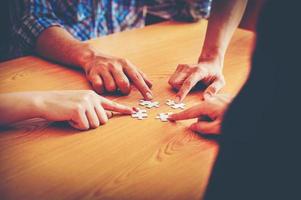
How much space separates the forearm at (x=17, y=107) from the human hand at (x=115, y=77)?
0.32 m

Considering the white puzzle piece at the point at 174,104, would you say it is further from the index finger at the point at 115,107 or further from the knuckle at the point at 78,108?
the knuckle at the point at 78,108

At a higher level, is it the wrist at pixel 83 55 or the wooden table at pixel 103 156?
the wrist at pixel 83 55

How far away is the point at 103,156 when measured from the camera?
3.48 ft

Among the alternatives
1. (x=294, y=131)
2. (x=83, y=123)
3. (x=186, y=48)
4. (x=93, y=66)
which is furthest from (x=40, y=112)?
(x=186, y=48)

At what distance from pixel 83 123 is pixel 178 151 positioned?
36 centimetres

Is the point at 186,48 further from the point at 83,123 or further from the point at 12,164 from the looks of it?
the point at 12,164

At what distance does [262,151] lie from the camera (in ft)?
1.64

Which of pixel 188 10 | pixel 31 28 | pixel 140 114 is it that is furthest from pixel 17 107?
pixel 188 10

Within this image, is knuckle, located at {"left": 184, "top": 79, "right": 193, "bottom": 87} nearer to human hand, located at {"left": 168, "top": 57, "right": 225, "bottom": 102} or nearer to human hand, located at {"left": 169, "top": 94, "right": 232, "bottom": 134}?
human hand, located at {"left": 168, "top": 57, "right": 225, "bottom": 102}

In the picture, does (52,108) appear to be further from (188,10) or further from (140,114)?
(188,10)

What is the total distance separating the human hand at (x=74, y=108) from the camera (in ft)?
3.80

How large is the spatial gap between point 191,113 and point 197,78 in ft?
1.00

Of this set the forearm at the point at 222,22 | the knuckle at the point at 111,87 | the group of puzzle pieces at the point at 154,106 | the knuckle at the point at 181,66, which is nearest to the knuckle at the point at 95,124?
the group of puzzle pieces at the point at 154,106

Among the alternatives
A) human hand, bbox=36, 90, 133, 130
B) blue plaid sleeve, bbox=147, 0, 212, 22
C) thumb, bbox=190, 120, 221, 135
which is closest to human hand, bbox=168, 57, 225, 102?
thumb, bbox=190, 120, 221, 135
